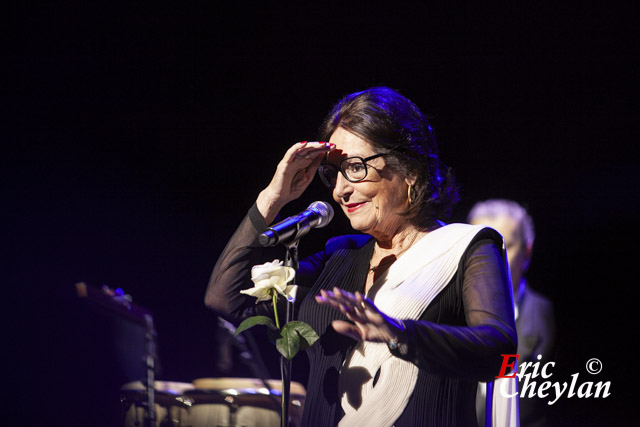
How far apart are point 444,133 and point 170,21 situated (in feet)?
5.03

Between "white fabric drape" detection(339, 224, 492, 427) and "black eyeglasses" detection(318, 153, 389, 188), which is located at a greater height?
"black eyeglasses" detection(318, 153, 389, 188)

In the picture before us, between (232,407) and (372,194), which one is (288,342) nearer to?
(372,194)

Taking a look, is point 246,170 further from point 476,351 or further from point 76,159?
point 476,351

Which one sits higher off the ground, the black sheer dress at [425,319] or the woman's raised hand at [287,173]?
the woman's raised hand at [287,173]

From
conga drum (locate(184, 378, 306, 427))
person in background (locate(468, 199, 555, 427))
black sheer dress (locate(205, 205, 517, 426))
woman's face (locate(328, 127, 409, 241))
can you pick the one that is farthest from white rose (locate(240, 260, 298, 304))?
person in background (locate(468, 199, 555, 427))

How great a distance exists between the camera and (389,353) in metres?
1.44

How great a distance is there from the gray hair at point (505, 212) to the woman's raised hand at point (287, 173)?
1.71m

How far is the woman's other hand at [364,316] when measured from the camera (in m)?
1.08

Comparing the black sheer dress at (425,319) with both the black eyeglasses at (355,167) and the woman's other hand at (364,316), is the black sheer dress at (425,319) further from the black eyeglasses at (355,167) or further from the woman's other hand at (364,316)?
the black eyeglasses at (355,167)

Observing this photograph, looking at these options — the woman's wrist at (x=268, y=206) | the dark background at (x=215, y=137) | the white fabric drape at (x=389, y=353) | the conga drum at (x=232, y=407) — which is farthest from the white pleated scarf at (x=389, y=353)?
the dark background at (x=215, y=137)

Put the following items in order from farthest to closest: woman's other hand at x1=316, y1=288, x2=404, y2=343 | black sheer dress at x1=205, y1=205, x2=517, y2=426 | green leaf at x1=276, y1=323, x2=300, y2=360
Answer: green leaf at x1=276, y1=323, x2=300, y2=360 → black sheer dress at x1=205, y1=205, x2=517, y2=426 → woman's other hand at x1=316, y1=288, x2=404, y2=343

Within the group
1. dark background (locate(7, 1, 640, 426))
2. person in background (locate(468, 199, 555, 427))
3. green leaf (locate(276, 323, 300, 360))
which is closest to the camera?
green leaf (locate(276, 323, 300, 360))

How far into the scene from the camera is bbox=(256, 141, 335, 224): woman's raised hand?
168cm

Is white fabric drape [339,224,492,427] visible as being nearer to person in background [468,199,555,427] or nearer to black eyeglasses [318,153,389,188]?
black eyeglasses [318,153,389,188]
